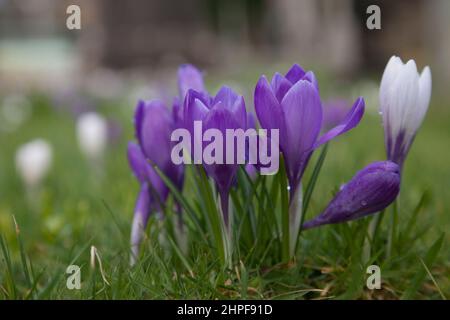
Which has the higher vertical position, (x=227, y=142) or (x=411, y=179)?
(x=227, y=142)

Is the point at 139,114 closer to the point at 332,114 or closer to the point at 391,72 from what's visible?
the point at 391,72

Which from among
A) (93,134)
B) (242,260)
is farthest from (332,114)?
(242,260)

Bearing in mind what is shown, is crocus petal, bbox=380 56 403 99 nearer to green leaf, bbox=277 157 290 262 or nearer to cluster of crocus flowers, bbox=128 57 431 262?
cluster of crocus flowers, bbox=128 57 431 262

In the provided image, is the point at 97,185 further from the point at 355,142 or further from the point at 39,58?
the point at 39,58

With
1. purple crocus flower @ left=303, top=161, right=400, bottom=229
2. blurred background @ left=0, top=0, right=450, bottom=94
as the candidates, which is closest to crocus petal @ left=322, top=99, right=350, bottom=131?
purple crocus flower @ left=303, top=161, right=400, bottom=229

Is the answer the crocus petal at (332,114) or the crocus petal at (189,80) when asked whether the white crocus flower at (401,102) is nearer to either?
the crocus petal at (189,80)
